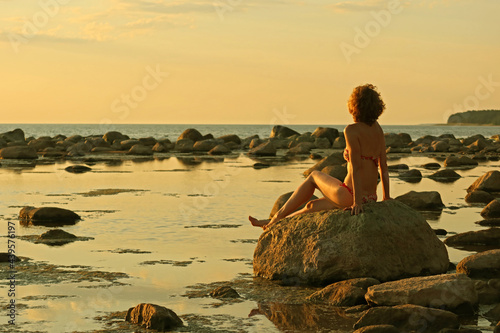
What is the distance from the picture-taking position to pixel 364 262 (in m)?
9.12

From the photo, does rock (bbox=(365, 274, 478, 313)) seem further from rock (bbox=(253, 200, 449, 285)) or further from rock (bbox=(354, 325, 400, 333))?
rock (bbox=(253, 200, 449, 285))

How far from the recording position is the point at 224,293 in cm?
841

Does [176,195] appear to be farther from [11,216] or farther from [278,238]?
[278,238]

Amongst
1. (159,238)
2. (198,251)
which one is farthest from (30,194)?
(198,251)

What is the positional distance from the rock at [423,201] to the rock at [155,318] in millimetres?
10555

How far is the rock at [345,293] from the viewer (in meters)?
8.06

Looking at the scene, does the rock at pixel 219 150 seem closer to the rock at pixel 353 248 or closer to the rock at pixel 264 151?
the rock at pixel 264 151

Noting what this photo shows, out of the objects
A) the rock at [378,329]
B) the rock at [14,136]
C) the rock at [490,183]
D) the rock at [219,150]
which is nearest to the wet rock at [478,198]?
the rock at [490,183]

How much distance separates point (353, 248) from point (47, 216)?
741 centimetres

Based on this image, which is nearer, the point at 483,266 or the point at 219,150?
the point at 483,266

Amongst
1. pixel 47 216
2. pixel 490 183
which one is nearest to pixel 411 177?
pixel 490 183

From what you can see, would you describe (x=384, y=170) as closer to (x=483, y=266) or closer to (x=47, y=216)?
(x=483, y=266)

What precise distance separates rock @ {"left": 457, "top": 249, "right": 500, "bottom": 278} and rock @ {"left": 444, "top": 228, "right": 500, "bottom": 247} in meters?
2.21

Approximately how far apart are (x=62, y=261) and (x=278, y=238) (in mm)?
3011
